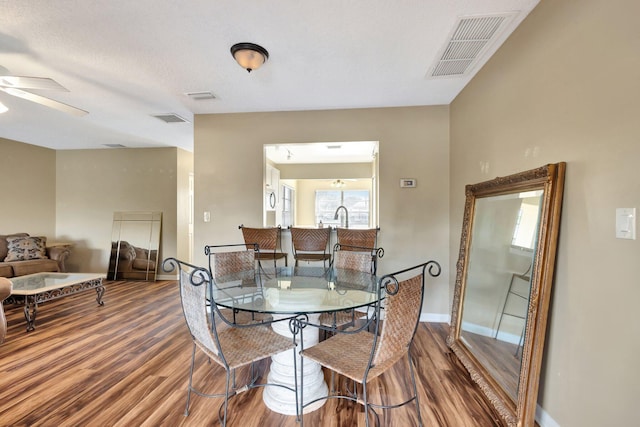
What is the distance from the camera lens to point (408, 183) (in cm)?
322

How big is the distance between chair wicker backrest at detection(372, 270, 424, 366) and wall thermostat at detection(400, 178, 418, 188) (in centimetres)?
193

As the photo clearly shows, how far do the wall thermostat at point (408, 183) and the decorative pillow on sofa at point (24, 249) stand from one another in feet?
18.3

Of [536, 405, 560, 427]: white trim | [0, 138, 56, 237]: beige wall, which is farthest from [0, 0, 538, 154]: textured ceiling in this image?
[536, 405, 560, 427]: white trim

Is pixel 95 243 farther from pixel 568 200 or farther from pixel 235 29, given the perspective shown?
pixel 568 200

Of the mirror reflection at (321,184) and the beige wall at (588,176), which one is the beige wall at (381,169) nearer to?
the mirror reflection at (321,184)

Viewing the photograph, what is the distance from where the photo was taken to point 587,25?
1.28 metres

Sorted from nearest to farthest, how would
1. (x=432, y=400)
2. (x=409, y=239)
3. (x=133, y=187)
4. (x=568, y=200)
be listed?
(x=568, y=200), (x=432, y=400), (x=409, y=239), (x=133, y=187)

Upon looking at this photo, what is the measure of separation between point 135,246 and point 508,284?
5814 mm

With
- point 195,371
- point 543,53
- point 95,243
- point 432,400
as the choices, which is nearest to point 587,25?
point 543,53

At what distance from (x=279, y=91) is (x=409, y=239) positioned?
215cm

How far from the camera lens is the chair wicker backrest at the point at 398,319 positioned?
4.27ft

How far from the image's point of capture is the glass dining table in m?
1.57

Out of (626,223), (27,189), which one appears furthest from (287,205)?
(626,223)

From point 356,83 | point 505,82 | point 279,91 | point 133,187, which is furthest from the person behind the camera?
point 133,187
